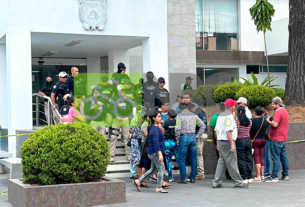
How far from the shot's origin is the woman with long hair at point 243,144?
1109 cm

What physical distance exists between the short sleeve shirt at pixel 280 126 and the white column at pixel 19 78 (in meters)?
6.72

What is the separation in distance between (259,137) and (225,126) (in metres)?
1.44

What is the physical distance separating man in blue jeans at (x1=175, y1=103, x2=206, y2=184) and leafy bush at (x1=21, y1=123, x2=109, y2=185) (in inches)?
103

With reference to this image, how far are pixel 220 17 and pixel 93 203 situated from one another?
19415mm

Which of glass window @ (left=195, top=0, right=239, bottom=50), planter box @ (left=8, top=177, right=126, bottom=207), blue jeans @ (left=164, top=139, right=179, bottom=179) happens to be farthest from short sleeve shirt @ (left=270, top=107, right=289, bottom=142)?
glass window @ (left=195, top=0, right=239, bottom=50)

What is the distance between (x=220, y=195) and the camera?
386 inches

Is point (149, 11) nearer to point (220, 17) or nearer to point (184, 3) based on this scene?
point (184, 3)

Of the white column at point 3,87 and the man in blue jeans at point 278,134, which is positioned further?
the white column at point 3,87

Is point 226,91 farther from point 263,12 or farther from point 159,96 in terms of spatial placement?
point 263,12

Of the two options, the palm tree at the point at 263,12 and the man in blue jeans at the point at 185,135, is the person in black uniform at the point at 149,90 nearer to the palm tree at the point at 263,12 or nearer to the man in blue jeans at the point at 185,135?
the man in blue jeans at the point at 185,135

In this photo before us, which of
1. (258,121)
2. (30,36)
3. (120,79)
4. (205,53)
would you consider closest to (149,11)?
(120,79)

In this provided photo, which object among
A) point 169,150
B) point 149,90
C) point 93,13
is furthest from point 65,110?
point 93,13

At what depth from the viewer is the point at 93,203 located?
8.79m

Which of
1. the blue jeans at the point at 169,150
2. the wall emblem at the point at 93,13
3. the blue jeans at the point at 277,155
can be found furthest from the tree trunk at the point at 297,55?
the wall emblem at the point at 93,13
